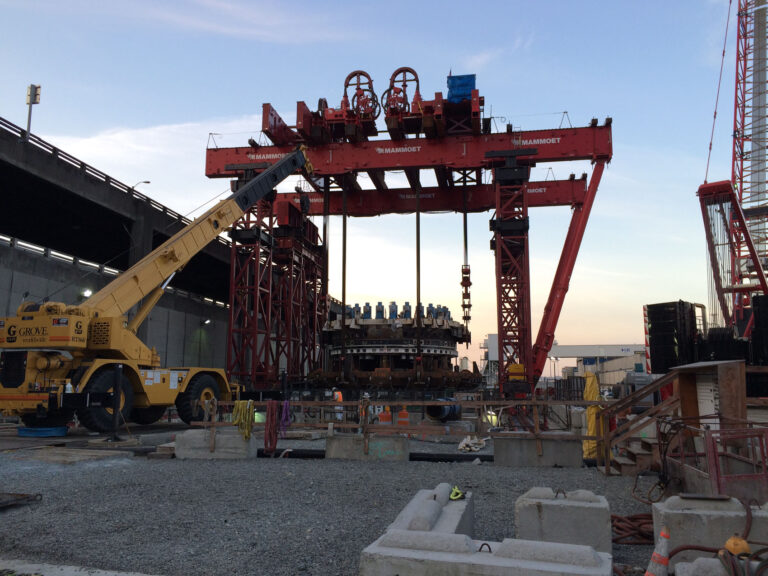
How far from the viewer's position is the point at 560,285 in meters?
25.9

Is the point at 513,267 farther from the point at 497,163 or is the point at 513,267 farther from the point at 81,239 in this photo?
the point at 81,239

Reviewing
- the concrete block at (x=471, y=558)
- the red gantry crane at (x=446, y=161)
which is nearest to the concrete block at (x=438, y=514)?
the concrete block at (x=471, y=558)

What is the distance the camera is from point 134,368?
1709 centimetres

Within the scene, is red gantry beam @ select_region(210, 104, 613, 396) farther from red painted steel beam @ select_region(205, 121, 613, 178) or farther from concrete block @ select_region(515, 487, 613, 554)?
concrete block @ select_region(515, 487, 613, 554)

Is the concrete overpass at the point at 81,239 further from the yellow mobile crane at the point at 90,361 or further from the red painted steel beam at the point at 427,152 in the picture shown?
the yellow mobile crane at the point at 90,361

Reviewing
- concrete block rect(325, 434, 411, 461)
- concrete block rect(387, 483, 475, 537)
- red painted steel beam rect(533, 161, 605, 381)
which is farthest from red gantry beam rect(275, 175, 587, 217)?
concrete block rect(387, 483, 475, 537)

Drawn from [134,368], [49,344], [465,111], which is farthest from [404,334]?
[49,344]

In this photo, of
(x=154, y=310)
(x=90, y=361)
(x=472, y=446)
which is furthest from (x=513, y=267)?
(x=154, y=310)

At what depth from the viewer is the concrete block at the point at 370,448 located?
12.1m

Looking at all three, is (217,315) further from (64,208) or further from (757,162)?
(757,162)

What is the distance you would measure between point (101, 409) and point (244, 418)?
6.34m

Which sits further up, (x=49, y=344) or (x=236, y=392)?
(x=49, y=344)

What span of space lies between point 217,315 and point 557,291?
87.8ft

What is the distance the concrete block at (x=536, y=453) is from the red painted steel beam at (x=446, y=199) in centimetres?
1908
